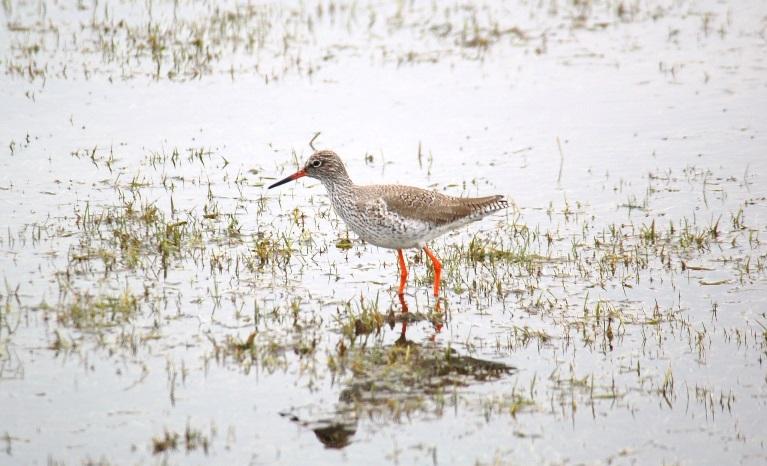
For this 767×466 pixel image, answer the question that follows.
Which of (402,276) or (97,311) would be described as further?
(402,276)

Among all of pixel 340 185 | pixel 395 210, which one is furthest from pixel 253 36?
pixel 395 210

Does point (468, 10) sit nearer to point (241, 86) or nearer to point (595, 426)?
point (241, 86)

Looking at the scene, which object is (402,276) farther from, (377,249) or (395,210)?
(377,249)

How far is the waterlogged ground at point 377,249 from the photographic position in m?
8.43

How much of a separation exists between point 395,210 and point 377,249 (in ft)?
5.91

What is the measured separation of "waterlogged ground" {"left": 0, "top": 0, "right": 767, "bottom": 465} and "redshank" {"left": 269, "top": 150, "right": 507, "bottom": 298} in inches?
21.6

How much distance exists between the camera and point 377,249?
1288cm

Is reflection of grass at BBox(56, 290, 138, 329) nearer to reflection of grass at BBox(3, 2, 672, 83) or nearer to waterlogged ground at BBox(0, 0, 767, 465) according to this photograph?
waterlogged ground at BBox(0, 0, 767, 465)

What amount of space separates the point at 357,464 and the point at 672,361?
135 inches

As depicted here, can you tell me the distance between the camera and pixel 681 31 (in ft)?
68.7

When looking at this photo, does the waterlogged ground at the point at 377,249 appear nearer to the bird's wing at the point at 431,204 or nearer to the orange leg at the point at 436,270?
the orange leg at the point at 436,270

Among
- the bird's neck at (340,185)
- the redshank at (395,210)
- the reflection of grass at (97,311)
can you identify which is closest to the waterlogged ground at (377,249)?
the reflection of grass at (97,311)

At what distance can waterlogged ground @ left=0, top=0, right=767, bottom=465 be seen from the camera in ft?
27.7

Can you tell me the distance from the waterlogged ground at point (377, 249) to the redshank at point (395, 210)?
1.80ft
